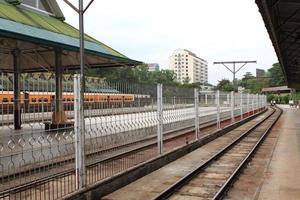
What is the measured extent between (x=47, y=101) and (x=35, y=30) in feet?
27.6

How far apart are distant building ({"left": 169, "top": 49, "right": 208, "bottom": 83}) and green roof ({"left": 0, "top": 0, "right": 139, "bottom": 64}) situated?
104 meters

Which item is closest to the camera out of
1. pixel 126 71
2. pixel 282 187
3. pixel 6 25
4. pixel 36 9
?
pixel 282 187

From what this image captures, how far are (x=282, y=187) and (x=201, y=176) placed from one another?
2267 millimetres

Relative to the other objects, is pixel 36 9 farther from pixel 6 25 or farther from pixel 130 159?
pixel 130 159

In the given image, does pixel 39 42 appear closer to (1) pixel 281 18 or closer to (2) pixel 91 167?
(2) pixel 91 167

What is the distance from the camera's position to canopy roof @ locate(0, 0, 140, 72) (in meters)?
14.7

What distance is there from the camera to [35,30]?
15828 millimetres

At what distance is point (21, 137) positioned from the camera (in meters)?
7.50

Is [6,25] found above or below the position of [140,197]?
above

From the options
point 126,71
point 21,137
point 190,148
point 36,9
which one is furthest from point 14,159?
point 126,71

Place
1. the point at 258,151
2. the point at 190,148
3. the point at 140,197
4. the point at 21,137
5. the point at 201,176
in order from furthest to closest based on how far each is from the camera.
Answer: the point at 258,151 → the point at 190,148 → the point at 201,176 → the point at 140,197 → the point at 21,137

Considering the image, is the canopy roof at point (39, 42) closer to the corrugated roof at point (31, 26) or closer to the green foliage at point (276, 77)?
the corrugated roof at point (31, 26)

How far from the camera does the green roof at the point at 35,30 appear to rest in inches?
558

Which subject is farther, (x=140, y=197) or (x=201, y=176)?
(x=201, y=176)
